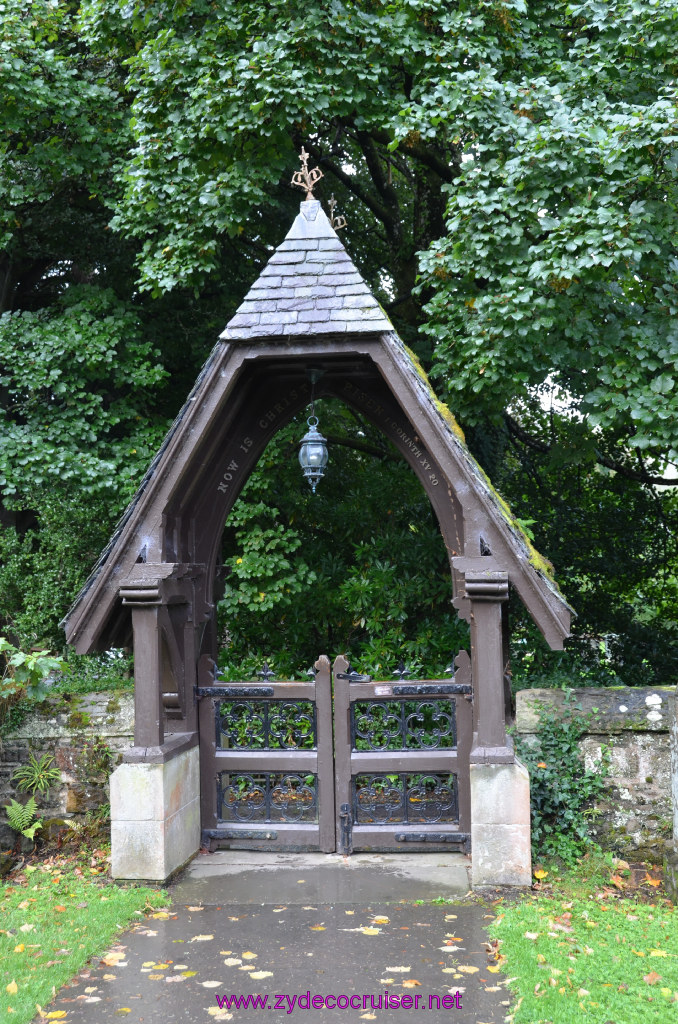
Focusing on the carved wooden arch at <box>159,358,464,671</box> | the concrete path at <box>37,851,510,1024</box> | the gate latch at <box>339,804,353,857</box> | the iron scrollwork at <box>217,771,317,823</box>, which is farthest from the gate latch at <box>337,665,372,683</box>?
the concrete path at <box>37,851,510,1024</box>

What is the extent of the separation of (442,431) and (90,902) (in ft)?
13.9

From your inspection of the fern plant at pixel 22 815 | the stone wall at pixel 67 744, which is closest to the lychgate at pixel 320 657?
the stone wall at pixel 67 744

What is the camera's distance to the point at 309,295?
22.4 feet

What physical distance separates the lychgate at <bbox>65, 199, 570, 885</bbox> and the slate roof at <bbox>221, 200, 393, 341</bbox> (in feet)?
0.04

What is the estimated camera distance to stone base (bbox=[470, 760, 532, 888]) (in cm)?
638

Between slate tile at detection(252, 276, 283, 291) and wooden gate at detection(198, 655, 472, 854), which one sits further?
wooden gate at detection(198, 655, 472, 854)

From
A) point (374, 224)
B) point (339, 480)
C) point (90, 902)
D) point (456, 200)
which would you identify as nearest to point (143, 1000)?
point (90, 902)

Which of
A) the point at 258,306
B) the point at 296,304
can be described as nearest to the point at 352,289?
the point at 296,304

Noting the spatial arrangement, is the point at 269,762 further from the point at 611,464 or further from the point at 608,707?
the point at 611,464

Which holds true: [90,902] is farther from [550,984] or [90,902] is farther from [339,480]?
[339,480]

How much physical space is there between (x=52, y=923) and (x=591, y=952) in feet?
11.6

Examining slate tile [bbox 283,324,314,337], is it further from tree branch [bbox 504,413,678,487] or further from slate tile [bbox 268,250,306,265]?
tree branch [bbox 504,413,678,487]

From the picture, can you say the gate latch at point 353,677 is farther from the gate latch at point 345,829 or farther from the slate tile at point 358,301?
the slate tile at point 358,301

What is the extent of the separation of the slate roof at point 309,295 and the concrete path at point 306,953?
412cm
